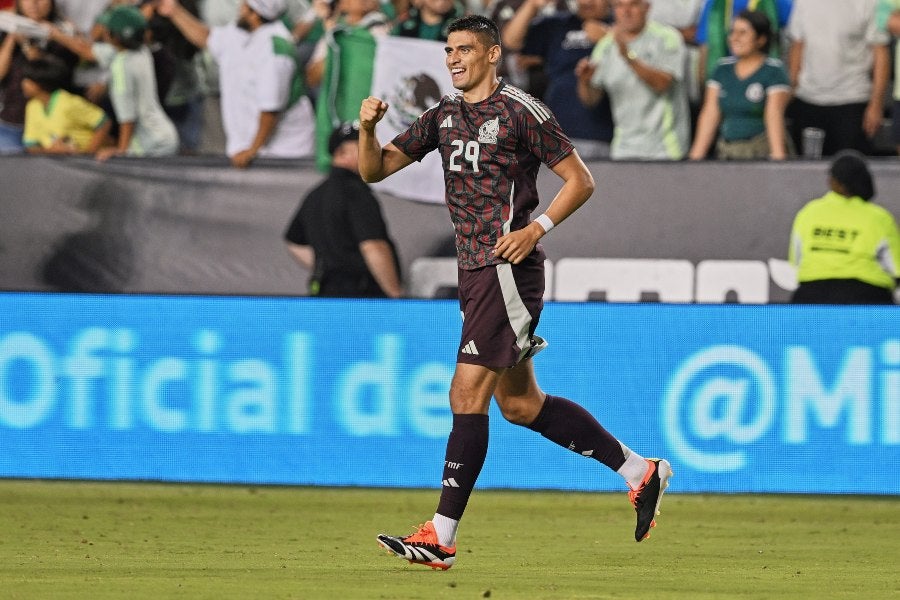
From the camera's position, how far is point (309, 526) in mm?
8586

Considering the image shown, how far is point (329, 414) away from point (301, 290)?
9.30 feet

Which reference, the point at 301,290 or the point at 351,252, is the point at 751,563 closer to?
the point at 351,252

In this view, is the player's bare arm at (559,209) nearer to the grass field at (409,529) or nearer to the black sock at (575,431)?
the black sock at (575,431)

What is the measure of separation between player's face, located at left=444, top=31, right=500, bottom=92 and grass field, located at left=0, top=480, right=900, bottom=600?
2010 millimetres

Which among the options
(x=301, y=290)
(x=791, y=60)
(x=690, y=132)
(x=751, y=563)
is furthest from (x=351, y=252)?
(x=751, y=563)

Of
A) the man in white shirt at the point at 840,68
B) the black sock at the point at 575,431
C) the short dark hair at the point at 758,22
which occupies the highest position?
the short dark hair at the point at 758,22

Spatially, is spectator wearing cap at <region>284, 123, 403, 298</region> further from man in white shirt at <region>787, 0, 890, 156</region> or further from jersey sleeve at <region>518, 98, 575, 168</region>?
jersey sleeve at <region>518, 98, 575, 168</region>

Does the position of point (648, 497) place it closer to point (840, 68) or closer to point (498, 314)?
point (498, 314)

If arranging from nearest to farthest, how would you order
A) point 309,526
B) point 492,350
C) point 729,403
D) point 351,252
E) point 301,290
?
1. point 492,350
2. point 309,526
3. point 729,403
4. point 351,252
5. point 301,290

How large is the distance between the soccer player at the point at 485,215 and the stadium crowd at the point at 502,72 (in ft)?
18.5

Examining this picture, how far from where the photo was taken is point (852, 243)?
11.1 metres

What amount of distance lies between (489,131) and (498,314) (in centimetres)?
75

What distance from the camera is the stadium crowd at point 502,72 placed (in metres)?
12.1

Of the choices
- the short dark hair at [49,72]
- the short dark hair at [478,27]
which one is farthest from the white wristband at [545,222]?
the short dark hair at [49,72]
